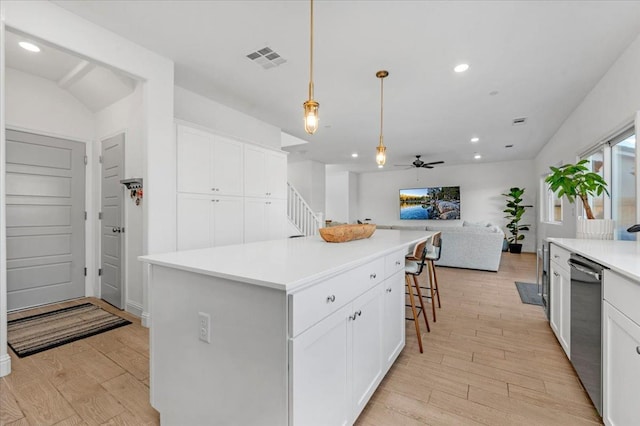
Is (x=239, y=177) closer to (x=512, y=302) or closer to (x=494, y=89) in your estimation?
(x=494, y=89)

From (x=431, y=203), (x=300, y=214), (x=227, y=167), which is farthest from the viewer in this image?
(x=431, y=203)

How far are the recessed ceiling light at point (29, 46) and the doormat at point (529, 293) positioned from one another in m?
6.09

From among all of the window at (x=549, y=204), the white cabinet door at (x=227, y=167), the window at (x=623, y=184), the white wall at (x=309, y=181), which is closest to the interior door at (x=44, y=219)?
the white cabinet door at (x=227, y=167)

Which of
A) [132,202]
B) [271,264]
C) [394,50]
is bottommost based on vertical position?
[271,264]

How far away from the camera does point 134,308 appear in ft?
10.5

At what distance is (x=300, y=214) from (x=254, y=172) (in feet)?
5.56

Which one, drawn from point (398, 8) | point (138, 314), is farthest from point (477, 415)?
point (138, 314)

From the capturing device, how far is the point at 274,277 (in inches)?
44.4

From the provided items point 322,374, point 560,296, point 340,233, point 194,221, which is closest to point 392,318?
point 340,233

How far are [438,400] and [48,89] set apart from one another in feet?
16.7

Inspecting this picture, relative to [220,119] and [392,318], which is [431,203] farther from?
[392,318]

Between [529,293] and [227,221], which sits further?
[529,293]

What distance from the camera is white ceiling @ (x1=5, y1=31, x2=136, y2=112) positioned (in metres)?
2.96

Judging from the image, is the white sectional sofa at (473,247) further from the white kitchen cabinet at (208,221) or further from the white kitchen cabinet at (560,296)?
the white kitchen cabinet at (208,221)
